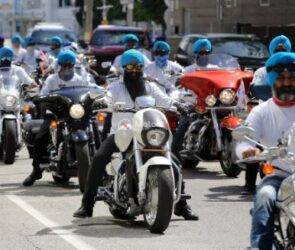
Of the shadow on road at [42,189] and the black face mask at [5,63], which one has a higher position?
the black face mask at [5,63]

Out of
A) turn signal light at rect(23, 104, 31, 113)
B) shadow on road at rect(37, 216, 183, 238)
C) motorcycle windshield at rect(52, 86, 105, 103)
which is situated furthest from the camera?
turn signal light at rect(23, 104, 31, 113)

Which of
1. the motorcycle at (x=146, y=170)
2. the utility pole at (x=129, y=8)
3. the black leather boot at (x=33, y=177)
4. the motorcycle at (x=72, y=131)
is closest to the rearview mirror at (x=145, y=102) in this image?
the motorcycle at (x=146, y=170)

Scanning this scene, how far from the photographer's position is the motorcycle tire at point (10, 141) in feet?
48.2

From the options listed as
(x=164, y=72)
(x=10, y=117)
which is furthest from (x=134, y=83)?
(x=164, y=72)

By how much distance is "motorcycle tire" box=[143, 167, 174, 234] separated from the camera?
340 inches

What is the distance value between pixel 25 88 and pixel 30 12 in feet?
345

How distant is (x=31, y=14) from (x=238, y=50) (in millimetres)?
95433

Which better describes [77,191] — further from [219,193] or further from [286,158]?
[286,158]

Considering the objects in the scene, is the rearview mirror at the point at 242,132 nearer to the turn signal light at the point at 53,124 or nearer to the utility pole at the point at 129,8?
the turn signal light at the point at 53,124

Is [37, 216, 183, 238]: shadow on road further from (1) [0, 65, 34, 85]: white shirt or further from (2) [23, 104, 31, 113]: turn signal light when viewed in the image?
(2) [23, 104, 31, 113]: turn signal light

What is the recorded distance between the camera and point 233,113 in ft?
44.5

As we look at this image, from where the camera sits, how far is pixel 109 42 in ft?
118

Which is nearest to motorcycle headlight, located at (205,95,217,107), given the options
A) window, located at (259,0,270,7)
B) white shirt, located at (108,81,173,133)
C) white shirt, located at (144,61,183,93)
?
white shirt, located at (144,61,183,93)

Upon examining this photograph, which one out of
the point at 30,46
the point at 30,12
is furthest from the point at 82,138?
the point at 30,12
